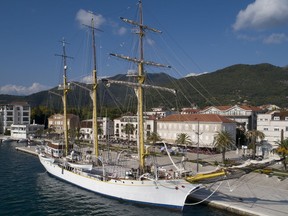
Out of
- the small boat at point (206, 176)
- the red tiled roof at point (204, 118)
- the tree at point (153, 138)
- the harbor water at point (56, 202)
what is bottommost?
the harbor water at point (56, 202)

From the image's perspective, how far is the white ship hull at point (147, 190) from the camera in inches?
1319

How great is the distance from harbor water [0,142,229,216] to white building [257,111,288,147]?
44.9 m

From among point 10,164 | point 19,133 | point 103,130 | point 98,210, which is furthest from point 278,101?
point 98,210

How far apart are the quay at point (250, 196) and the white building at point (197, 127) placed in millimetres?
27913

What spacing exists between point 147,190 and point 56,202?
10486mm

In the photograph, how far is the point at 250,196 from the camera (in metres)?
34.4

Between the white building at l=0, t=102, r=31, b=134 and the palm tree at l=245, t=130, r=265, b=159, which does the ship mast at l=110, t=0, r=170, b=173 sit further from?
the white building at l=0, t=102, r=31, b=134

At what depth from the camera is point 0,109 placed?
133000 millimetres

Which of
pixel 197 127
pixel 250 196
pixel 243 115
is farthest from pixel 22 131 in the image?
pixel 250 196

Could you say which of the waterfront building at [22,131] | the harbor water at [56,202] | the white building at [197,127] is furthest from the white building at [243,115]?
the waterfront building at [22,131]

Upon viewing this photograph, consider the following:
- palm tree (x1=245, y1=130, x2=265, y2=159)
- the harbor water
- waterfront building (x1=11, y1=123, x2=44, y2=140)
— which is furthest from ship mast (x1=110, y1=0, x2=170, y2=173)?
waterfront building (x1=11, y1=123, x2=44, y2=140)

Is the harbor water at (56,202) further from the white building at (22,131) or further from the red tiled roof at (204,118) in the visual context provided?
the white building at (22,131)

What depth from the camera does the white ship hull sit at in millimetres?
33500

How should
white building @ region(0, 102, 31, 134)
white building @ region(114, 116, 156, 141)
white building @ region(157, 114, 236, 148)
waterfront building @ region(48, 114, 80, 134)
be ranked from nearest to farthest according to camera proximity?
white building @ region(157, 114, 236, 148), white building @ region(114, 116, 156, 141), waterfront building @ region(48, 114, 80, 134), white building @ region(0, 102, 31, 134)
